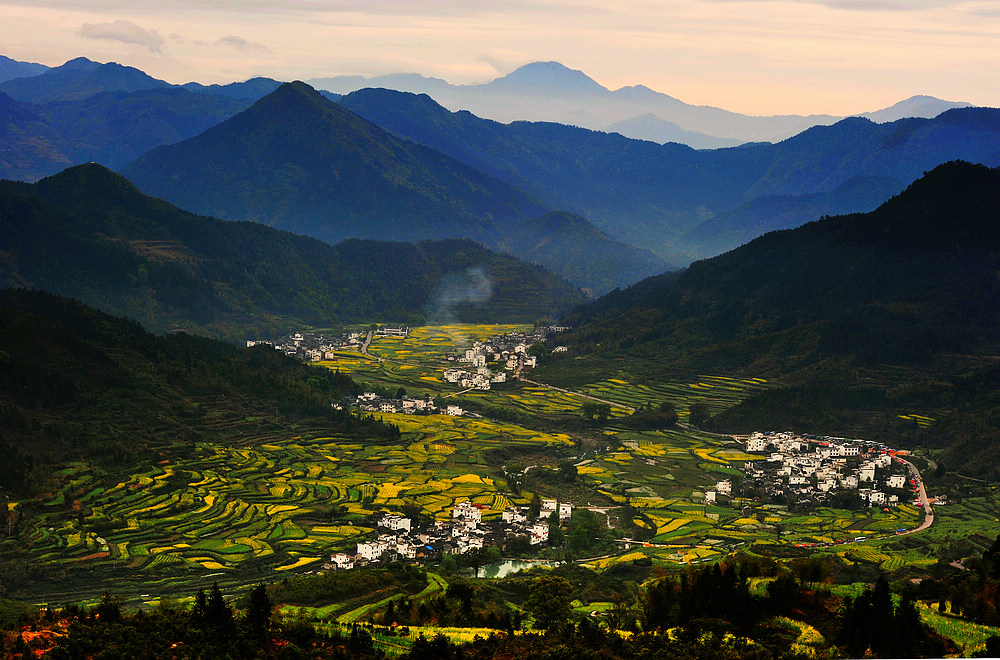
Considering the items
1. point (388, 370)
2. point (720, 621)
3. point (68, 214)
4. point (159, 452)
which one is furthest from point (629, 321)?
point (720, 621)

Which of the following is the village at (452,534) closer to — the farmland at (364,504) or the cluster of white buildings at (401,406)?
the farmland at (364,504)

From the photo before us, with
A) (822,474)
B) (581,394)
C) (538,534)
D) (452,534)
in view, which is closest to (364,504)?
(452,534)

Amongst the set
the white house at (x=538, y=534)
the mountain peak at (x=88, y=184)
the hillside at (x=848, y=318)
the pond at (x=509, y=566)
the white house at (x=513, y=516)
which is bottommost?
the pond at (x=509, y=566)

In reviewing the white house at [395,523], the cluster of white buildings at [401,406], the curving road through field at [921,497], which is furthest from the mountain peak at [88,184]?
the curving road through field at [921,497]

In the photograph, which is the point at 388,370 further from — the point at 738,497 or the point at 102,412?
Answer: the point at 738,497

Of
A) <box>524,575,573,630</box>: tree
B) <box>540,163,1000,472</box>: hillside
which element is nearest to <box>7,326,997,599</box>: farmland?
<box>524,575,573,630</box>: tree

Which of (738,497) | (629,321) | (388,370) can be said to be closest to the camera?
(738,497)
